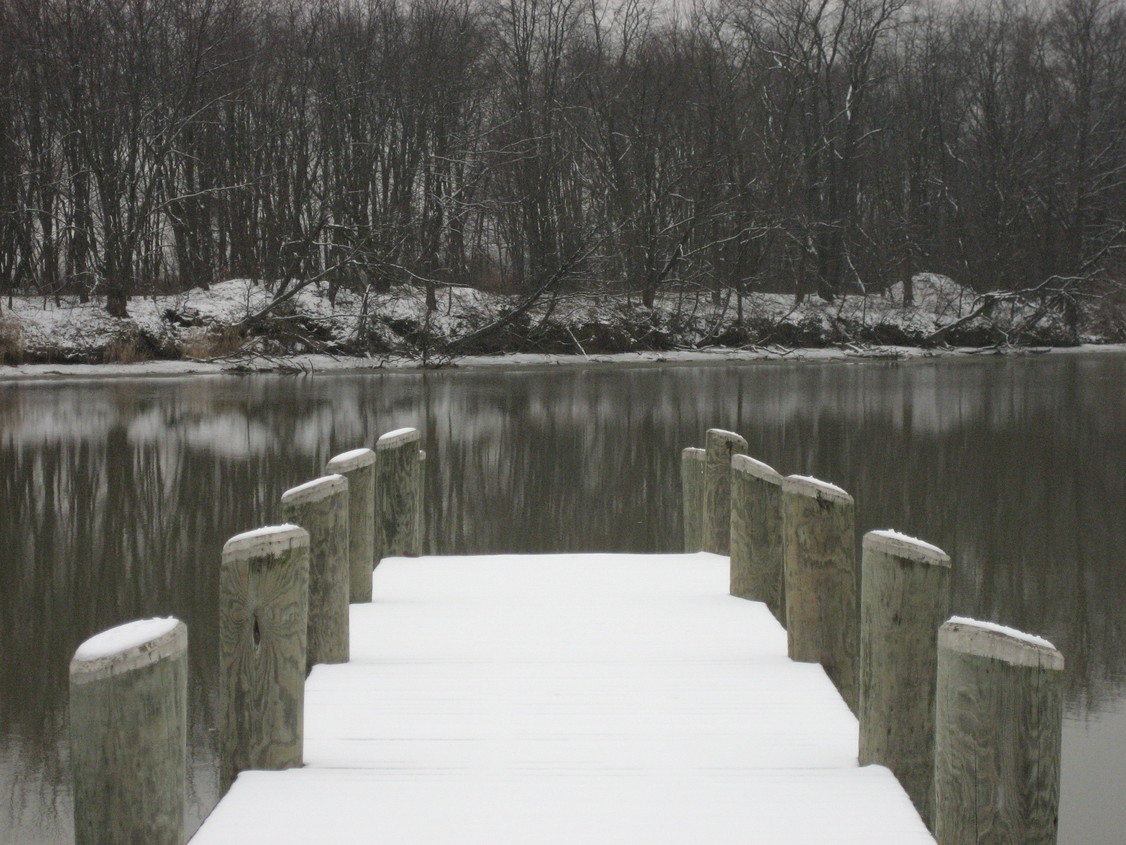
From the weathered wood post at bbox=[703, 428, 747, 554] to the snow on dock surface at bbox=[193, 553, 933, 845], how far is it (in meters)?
1.75

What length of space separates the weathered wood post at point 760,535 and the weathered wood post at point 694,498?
83.9 inches

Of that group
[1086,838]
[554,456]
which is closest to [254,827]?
[1086,838]

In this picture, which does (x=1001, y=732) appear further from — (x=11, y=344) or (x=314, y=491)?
(x=11, y=344)

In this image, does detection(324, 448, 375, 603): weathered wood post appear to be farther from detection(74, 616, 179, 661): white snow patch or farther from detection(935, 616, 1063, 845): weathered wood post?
detection(935, 616, 1063, 845): weathered wood post

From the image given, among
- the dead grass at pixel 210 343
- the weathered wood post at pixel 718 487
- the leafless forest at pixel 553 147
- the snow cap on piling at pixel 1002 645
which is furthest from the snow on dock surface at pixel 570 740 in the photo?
the leafless forest at pixel 553 147

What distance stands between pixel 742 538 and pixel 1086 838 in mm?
2140

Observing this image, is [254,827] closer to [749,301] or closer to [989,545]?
[989,545]

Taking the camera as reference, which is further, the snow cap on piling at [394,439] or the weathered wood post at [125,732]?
the snow cap on piling at [394,439]

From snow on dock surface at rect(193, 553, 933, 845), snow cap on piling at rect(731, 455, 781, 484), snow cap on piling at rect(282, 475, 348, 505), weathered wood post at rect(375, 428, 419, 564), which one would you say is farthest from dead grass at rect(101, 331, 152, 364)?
snow cap on piling at rect(282, 475, 348, 505)

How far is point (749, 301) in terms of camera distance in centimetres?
4438

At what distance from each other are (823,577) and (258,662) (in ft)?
7.67

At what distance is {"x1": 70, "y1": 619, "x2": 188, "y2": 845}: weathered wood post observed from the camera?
2955 mm

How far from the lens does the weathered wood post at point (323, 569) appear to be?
16.6 feet

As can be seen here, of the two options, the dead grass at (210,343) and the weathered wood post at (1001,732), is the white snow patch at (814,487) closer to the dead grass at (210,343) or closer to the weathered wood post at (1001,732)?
the weathered wood post at (1001,732)
